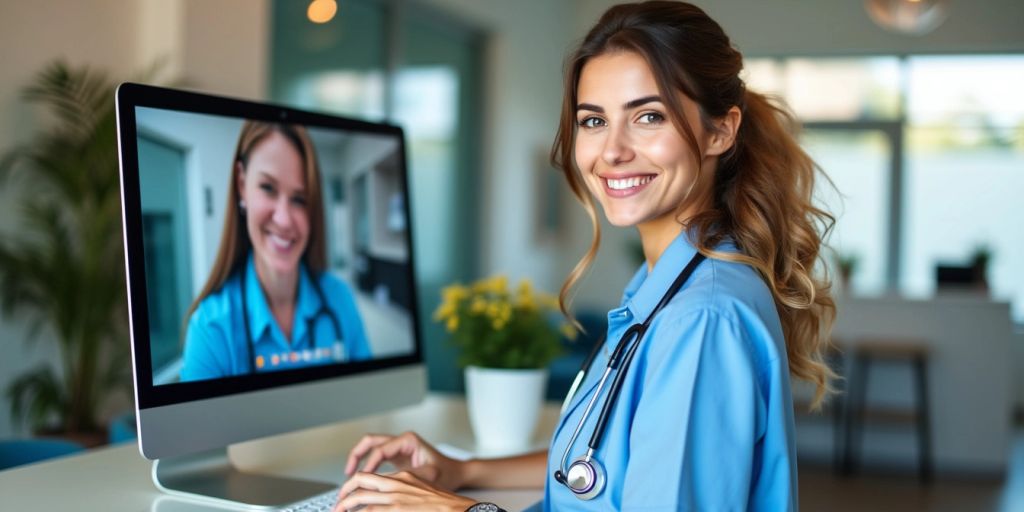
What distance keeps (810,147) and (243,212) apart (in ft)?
3.40

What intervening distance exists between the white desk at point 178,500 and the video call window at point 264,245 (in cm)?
21

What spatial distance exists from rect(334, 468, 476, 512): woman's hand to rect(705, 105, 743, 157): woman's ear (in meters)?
0.58

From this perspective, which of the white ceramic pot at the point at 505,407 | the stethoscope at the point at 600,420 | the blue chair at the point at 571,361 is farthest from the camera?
the blue chair at the point at 571,361

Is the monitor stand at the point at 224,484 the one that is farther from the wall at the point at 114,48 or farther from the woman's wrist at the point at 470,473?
the wall at the point at 114,48

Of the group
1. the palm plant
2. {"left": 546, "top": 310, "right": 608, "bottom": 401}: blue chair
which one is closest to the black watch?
the palm plant

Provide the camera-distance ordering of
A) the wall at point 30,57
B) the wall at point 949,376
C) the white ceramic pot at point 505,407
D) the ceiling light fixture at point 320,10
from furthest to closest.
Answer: the wall at point 949,376, the ceiling light fixture at point 320,10, the wall at point 30,57, the white ceramic pot at point 505,407

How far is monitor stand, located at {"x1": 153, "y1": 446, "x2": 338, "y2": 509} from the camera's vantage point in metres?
1.51

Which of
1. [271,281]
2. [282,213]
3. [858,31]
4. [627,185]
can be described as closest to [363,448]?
[271,281]

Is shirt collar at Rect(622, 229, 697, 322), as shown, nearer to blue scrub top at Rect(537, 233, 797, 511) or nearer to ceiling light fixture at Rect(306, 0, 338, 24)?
blue scrub top at Rect(537, 233, 797, 511)

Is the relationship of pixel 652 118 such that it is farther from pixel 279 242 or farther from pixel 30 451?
pixel 30 451

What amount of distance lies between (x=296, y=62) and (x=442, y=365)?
8.03ft

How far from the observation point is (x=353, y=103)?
529 centimetres

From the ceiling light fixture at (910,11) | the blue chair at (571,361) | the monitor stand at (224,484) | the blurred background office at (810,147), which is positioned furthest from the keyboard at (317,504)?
the ceiling light fixture at (910,11)

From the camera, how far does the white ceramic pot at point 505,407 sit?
2027mm
